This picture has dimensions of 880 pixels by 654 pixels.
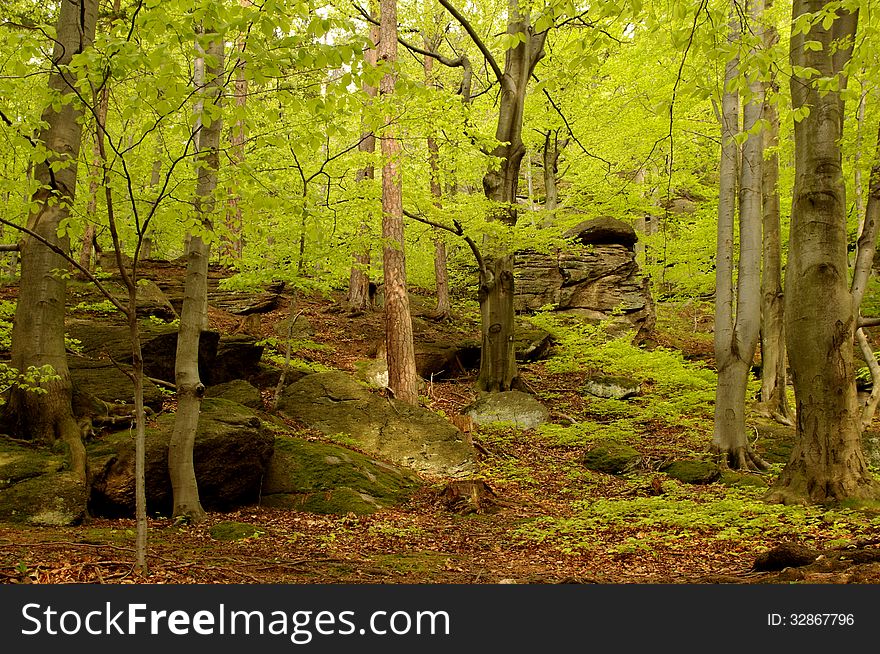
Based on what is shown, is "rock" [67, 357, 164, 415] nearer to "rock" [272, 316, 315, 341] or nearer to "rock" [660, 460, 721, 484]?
"rock" [272, 316, 315, 341]

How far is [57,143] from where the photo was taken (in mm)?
6219

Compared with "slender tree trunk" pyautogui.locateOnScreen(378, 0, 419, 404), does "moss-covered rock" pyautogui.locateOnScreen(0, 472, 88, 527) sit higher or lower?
lower

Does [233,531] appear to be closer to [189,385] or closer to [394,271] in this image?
[189,385]

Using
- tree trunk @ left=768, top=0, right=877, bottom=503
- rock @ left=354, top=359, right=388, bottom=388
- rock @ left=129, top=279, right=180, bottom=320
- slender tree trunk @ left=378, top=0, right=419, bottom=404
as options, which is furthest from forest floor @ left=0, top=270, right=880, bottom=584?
rock @ left=129, top=279, right=180, bottom=320

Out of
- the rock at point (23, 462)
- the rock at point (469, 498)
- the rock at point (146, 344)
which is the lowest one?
the rock at point (469, 498)

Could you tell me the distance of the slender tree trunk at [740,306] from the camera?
9.16m

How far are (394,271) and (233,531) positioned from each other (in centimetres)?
708

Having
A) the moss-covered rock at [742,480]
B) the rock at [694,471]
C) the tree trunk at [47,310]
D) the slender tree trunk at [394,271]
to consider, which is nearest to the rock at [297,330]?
the slender tree trunk at [394,271]

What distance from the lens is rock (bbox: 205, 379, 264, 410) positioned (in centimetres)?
923

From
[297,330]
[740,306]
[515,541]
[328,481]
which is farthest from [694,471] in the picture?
[297,330]

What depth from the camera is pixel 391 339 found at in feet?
38.2

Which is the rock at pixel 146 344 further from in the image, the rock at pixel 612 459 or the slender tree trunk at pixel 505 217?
the rock at pixel 612 459

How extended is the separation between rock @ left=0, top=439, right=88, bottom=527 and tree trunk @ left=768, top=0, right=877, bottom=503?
7.27 m

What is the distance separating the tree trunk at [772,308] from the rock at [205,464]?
422 inches
